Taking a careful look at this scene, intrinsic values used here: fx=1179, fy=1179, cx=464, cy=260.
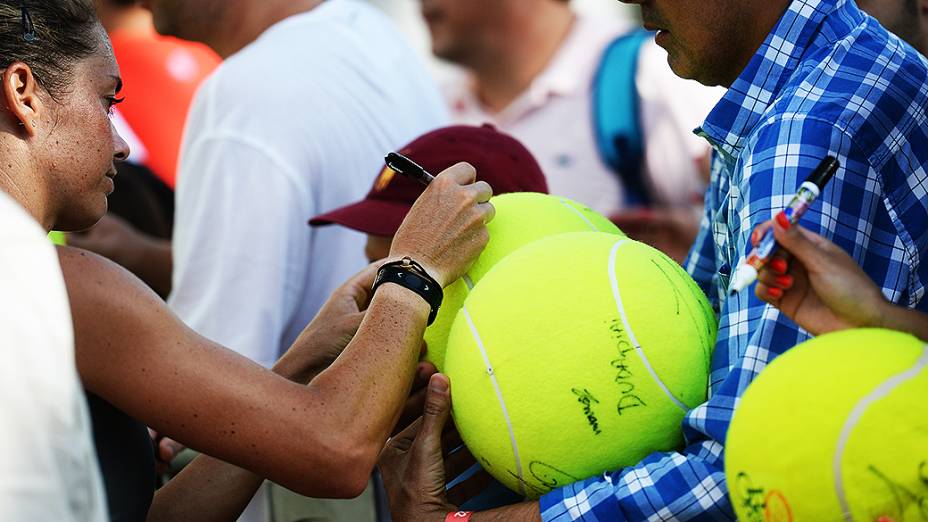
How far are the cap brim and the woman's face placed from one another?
0.76 m

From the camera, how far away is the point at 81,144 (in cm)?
235

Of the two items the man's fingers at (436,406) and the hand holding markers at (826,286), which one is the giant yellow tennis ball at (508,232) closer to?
the man's fingers at (436,406)

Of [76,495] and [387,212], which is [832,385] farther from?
[387,212]

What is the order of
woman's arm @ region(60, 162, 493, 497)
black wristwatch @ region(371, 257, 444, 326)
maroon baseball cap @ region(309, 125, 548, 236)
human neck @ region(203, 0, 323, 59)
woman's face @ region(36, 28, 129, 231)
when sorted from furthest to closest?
1. human neck @ region(203, 0, 323, 59)
2. maroon baseball cap @ region(309, 125, 548, 236)
3. black wristwatch @ region(371, 257, 444, 326)
4. woman's face @ region(36, 28, 129, 231)
5. woman's arm @ region(60, 162, 493, 497)

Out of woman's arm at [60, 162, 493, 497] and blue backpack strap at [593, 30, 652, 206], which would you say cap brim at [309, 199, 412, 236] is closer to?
woman's arm at [60, 162, 493, 497]

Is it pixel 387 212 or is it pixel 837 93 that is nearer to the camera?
pixel 837 93

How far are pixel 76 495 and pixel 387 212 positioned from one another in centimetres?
145

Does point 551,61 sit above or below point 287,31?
below

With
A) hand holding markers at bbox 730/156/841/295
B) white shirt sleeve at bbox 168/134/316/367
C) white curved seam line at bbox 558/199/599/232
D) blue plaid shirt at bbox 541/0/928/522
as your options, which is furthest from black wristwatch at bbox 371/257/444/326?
white shirt sleeve at bbox 168/134/316/367

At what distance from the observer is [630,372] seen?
Result: 210 centimetres

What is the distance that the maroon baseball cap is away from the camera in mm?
2977

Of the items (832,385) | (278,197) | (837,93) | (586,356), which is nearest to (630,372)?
(586,356)

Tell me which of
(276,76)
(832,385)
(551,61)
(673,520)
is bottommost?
(551,61)

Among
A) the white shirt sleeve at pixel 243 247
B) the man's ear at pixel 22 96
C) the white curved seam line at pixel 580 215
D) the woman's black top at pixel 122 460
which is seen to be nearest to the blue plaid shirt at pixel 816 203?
the white curved seam line at pixel 580 215
